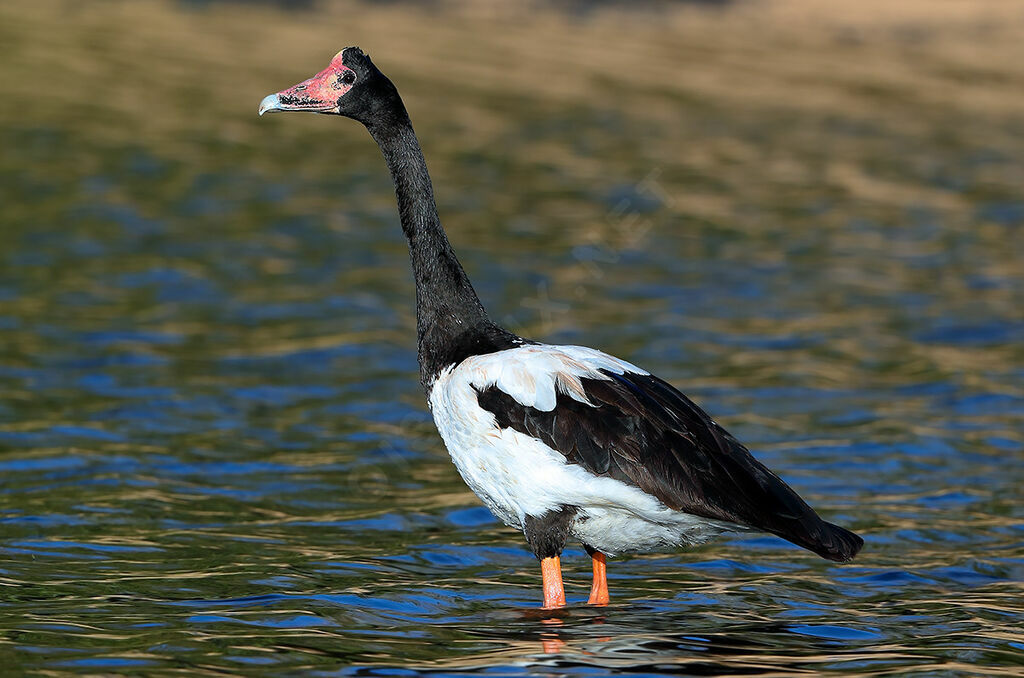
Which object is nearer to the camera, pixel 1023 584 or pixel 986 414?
pixel 1023 584

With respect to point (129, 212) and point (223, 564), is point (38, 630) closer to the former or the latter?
point (223, 564)

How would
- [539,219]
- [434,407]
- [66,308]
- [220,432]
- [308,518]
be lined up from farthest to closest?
[539,219] < [66,308] < [220,432] < [308,518] < [434,407]

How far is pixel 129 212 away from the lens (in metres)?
18.9

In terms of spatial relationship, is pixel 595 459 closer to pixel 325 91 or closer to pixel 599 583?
pixel 599 583

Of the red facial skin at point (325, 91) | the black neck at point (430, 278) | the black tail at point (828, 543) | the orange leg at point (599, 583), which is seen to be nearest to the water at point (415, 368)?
the orange leg at point (599, 583)

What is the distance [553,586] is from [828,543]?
1.48 metres

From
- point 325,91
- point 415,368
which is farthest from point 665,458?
point 415,368

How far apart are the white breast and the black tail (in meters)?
0.41

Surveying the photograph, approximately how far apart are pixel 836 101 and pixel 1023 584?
21411 millimetres

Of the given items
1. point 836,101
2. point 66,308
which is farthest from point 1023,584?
point 836,101

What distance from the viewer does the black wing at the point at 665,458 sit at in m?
7.61

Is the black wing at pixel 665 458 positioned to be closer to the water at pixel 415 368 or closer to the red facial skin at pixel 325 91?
the water at pixel 415 368

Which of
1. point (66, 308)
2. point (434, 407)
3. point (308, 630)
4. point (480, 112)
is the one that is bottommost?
point (308, 630)

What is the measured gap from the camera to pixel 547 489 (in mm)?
7699
